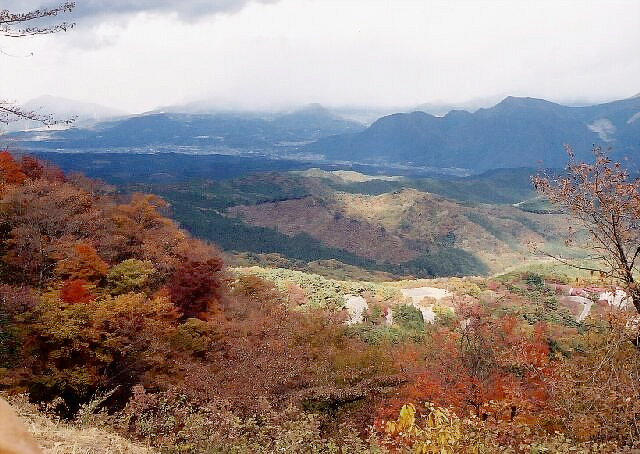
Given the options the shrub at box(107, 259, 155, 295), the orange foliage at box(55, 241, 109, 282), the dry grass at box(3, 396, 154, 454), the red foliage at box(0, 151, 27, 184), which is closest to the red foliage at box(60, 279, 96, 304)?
the orange foliage at box(55, 241, 109, 282)

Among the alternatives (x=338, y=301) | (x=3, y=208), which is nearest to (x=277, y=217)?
(x=338, y=301)

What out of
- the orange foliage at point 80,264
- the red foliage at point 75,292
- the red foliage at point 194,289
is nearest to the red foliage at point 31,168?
the orange foliage at point 80,264

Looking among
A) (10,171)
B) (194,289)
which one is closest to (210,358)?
(194,289)

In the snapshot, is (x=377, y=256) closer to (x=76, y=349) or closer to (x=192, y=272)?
(x=192, y=272)

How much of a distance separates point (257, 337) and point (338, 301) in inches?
986

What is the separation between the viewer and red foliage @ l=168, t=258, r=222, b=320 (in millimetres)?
24469

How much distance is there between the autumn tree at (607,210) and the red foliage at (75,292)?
56.9 feet

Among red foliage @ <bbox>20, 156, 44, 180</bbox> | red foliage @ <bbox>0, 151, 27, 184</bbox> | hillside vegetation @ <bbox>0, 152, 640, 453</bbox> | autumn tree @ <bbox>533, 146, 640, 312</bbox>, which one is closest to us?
autumn tree @ <bbox>533, 146, 640, 312</bbox>

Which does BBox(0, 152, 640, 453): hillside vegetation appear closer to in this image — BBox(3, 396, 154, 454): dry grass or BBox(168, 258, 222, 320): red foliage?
BBox(168, 258, 222, 320): red foliage

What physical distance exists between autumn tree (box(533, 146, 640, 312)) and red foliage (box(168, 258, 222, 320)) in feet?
62.9

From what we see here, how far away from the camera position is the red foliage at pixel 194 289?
80.3ft

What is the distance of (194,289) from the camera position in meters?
24.9

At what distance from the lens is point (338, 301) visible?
4534 cm

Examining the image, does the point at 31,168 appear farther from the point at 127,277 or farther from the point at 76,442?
the point at 76,442
